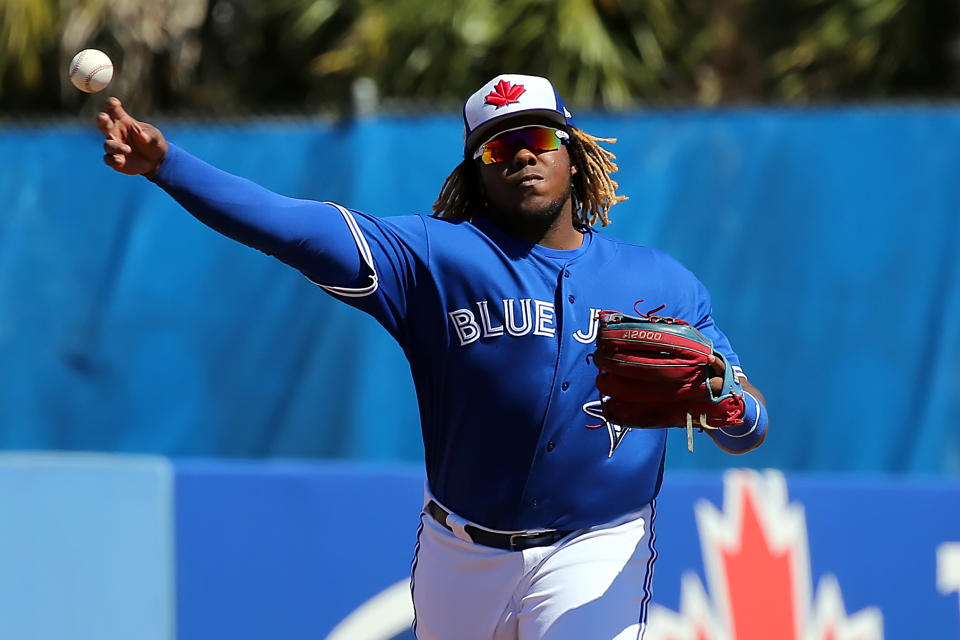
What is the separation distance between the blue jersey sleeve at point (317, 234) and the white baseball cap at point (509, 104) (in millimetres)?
321

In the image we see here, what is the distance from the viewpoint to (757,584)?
16.2 feet

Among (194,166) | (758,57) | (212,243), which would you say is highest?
(758,57)

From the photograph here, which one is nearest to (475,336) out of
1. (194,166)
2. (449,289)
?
(449,289)

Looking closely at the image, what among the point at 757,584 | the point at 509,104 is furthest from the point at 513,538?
the point at 757,584

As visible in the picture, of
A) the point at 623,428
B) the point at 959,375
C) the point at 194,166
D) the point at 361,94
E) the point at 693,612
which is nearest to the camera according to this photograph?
the point at 194,166

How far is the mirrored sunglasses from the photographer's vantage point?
137 inches

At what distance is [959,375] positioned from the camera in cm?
606

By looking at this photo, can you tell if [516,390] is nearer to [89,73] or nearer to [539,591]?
[539,591]

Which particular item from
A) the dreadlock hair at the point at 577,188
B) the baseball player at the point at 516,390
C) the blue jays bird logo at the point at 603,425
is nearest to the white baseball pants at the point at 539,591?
the baseball player at the point at 516,390

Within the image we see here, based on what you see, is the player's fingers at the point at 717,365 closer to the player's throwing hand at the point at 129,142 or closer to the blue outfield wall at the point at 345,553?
the player's throwing hand at the point at 129,142

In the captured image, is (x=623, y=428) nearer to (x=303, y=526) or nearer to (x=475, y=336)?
(x=475, y=336)

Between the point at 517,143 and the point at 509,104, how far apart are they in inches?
4.4

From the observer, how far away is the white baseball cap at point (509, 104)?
350 cm

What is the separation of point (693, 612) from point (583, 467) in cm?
177
